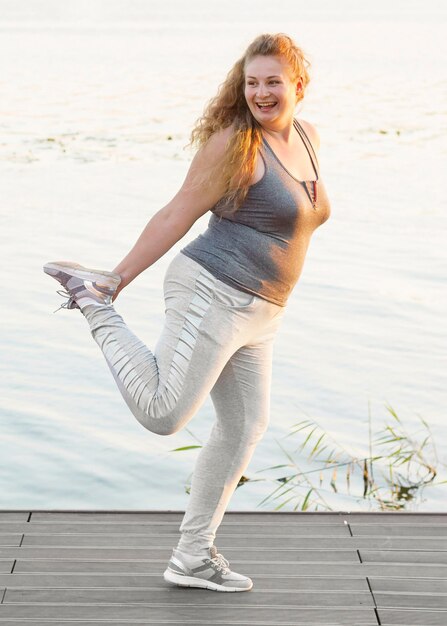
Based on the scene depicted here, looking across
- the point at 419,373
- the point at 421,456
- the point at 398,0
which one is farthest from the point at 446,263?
the point at 398,0

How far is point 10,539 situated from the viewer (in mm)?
3658

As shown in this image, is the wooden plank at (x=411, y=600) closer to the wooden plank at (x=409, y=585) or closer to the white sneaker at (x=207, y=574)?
the wooden plank at (x=409, y=585)

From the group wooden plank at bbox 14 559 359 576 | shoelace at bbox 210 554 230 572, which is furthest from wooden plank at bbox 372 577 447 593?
shoelace at bbox 210 554 230 572

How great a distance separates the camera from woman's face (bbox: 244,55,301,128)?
306 centimetres

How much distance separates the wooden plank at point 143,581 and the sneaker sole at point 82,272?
0.79m

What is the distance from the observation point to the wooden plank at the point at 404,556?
3.56m

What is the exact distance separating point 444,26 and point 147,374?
2565cm

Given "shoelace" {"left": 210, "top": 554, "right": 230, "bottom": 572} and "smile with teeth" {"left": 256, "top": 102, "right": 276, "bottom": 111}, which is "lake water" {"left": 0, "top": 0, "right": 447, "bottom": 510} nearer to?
"smile with teeth" {"left": 256, "top": 102, "right": 276, "bottom": 111}

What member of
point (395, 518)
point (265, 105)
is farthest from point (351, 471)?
point (265, 105)

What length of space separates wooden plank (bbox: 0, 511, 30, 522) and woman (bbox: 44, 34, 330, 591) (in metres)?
0.80

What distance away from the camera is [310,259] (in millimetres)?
9289

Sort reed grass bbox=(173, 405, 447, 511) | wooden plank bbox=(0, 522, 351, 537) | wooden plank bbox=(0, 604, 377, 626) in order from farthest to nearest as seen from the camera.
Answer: reed grass bbox=(173, 405, 447, 511), wooden plank bbox=(0, 522, 351, 537), wooden plank bbox=(0, 604, 377, 626)

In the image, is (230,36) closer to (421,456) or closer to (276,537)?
(421,456)

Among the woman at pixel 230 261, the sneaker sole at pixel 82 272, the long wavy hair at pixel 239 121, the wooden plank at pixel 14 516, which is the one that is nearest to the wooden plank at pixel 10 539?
the wooden plank at pixel 14 516
